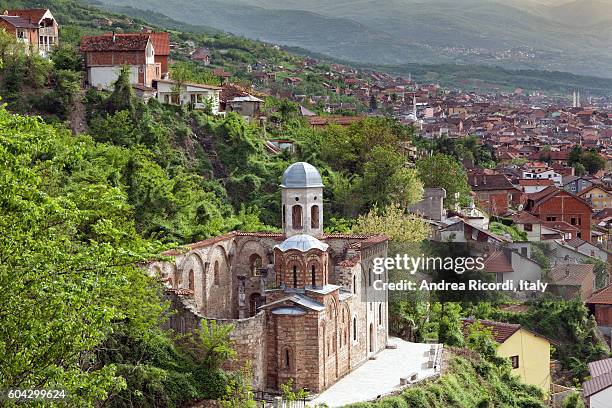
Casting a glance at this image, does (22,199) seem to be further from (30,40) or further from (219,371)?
(30,40)

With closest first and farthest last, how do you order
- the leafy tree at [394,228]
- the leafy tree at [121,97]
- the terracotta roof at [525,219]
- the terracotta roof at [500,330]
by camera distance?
the terracotta roof at [500,330]
the leafy tree at [394,228]
the leafy tree at [121,97]
the terracotta roof at [525,219]

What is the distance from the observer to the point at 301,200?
30.6 m

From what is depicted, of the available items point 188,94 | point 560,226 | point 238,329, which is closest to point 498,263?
point 188,94

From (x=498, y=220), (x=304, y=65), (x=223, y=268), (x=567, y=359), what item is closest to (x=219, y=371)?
(x=223, y=268)

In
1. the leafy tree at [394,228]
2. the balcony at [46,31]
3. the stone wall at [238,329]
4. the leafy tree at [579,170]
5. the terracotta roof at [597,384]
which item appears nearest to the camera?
the stone wall at [238,329]

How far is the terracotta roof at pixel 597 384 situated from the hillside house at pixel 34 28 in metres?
29.2

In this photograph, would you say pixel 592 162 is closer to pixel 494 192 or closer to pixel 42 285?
pixel 494 192

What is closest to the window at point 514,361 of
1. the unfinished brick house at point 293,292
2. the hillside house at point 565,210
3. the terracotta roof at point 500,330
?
the terracotta roof at point 500,330

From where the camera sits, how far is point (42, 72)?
47.2 meters

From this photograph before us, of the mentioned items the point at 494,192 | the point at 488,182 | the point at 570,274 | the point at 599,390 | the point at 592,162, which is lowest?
the point at 599,390

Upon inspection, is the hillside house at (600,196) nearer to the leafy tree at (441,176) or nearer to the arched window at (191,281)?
the leafy tree at (441,176)

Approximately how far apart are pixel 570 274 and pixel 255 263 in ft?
73.8

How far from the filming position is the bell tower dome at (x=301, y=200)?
30562mm

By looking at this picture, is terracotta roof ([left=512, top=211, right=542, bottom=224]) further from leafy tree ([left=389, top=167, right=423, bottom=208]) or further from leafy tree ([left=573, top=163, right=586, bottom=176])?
leafy tree ([left=573, top=163, right=586, bottom=176])
